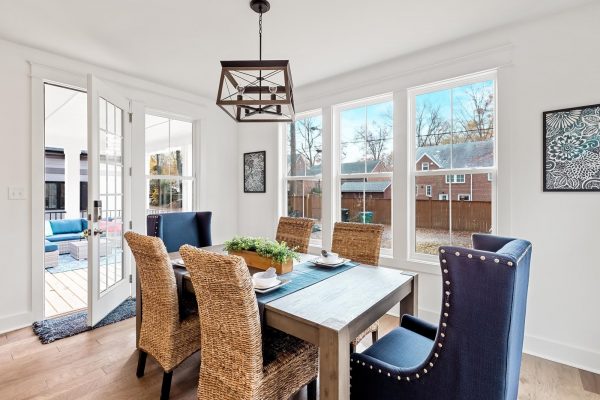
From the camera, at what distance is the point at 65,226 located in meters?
5.79

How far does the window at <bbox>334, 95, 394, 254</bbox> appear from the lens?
3285 millimetres

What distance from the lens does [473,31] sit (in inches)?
99.7

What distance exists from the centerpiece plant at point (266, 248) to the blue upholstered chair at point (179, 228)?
4.00 feet

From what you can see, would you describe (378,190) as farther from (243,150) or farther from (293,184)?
(243,150)

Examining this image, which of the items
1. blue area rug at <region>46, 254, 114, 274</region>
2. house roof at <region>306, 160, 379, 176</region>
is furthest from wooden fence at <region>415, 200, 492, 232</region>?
blue area rug at <region>46, 254, 114, 274</region>

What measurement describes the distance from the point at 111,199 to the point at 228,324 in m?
2.46

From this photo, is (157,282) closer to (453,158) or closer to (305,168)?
(305,168)

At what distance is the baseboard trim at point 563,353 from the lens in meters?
2.15

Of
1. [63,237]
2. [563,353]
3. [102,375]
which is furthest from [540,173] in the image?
[63,237]

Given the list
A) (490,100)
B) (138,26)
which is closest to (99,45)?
(138,26)

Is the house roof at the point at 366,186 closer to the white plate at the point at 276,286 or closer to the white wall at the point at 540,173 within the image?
the white wall at the point at 540,173

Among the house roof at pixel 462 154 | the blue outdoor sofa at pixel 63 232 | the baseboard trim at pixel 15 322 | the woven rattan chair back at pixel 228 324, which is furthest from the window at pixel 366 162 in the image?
the blue outdoor sofa at pixel 63 232

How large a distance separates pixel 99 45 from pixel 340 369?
3.32 metres

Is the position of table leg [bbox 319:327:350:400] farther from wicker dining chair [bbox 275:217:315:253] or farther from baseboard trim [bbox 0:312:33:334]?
baseboard trim [bbox 0:312:33:334]
